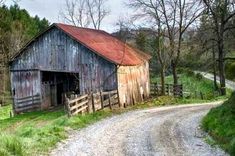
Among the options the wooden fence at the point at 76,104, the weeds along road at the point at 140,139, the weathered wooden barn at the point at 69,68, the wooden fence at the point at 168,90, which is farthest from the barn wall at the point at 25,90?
the weeds along road at the point at 140,139

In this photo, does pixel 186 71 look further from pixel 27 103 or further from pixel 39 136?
pixel 39 136

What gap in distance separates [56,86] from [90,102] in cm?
995

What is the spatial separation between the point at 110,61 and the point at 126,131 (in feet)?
34.2

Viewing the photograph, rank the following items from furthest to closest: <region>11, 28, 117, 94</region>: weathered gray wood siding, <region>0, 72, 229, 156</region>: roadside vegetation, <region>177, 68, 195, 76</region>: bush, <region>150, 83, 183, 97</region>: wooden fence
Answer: <region>177, 68, 195, 76</region>: bush, <region>150, 83, 183, 97</region>: wooden fence, <region>11, 28, 117, 94</region>: weathered gray wood siding, <region>0, 72, 229, 156</region>: roadside vegetation

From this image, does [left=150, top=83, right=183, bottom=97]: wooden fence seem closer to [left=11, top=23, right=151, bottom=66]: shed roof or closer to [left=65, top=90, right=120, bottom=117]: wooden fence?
[left=11, top=23, right=151, bottom=66]: shed roof

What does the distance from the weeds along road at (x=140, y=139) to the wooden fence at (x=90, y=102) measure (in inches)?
64.1

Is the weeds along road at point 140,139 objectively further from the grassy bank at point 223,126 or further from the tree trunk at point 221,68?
the tree trunk at point 221,68

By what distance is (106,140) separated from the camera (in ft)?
48.1

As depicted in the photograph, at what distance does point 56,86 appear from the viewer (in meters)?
32.1

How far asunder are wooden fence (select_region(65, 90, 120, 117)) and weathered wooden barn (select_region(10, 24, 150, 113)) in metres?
1.43

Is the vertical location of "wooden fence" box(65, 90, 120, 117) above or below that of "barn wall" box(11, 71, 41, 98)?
below

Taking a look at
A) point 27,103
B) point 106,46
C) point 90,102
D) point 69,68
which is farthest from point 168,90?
point 90,102

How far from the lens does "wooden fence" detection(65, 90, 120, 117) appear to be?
20.2 metres

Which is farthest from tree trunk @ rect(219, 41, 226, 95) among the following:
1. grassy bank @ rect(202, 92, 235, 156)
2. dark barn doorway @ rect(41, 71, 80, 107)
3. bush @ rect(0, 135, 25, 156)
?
bush @ rect(0, 135, 25, 156)
